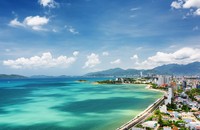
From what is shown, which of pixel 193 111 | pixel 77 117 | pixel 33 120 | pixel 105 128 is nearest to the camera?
pixel 105 128

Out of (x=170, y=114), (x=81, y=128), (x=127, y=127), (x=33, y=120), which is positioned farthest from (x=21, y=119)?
(x=170, y=114)

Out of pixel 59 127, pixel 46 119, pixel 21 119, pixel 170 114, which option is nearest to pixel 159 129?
pixel 170 114

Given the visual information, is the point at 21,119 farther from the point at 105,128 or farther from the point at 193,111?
the point at 193,111

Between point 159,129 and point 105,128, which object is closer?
point 159,129

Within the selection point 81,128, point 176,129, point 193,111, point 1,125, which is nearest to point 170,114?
point 193,111

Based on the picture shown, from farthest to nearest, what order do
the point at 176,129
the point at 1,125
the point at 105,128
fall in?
the point at 1,125 → the point at 105,128 → the point at 176,129

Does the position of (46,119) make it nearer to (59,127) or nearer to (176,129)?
(59,127)

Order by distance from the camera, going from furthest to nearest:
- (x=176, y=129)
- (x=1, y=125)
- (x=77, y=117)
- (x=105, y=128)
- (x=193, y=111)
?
1. (x=193, y=111)
2. (x=77, y=117)
3. (x=1, y=125)
4. (x=105, y=128)
5. (x=176, y=129)

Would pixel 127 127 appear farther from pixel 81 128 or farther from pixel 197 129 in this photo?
pixel 197 129

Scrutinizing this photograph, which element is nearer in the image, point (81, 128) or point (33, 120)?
point (81, 128)
